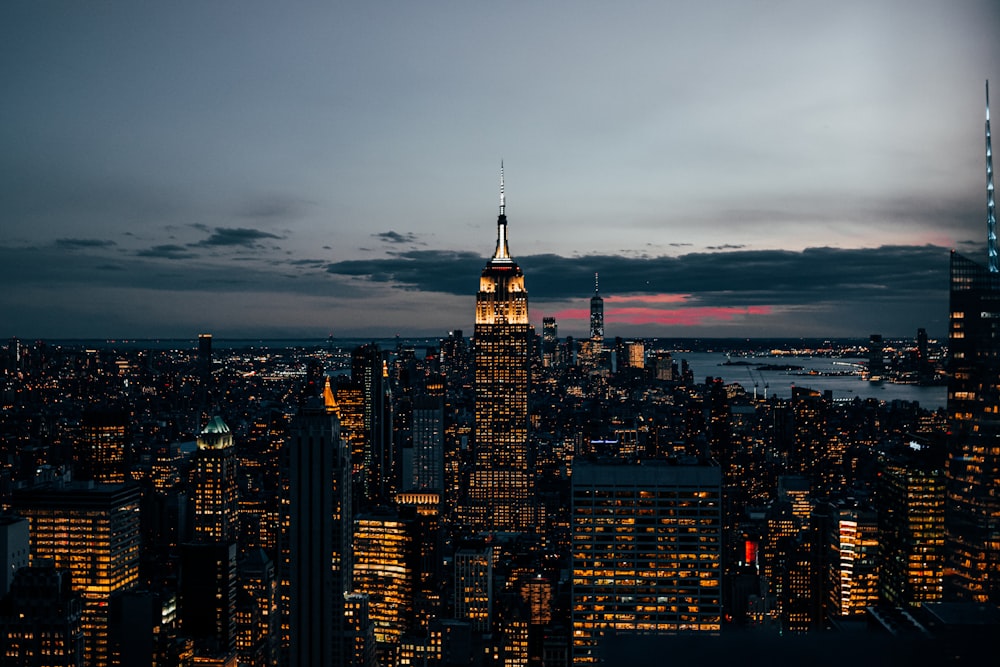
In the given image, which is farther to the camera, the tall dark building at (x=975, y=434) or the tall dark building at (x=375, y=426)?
the tall dark building at (x=375, y=426)

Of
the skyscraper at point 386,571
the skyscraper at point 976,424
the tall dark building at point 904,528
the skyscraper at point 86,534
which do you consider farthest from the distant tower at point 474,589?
the skyscraper at point 976,424

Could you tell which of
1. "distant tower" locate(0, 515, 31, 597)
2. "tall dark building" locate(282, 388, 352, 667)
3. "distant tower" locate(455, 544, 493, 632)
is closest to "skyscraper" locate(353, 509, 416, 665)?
"distant tower" locate(455, 544, 493, 632)

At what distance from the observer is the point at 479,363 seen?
4022cm

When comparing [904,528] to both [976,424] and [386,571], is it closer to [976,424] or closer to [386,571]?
[386,571]

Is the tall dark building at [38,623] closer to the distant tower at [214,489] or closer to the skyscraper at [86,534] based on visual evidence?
the skyscraper at [86,534]

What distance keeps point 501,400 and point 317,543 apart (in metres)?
22.5

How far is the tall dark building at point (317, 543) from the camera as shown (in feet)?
53.9

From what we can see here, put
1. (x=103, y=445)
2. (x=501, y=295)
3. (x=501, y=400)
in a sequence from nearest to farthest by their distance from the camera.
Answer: (x=103, y=445) < (x=501, y=400) < (x=501, y=295)

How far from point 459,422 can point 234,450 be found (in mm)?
14159

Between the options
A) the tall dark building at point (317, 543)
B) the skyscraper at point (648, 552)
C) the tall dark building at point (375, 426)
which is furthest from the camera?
the tall dark building at point (375, 426)

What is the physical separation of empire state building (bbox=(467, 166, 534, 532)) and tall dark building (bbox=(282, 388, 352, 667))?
1311cm

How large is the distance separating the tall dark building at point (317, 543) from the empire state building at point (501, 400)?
13.1 metres

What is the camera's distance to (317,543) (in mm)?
16781

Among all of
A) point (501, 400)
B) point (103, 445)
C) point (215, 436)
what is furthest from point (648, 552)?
point (501, 400)
